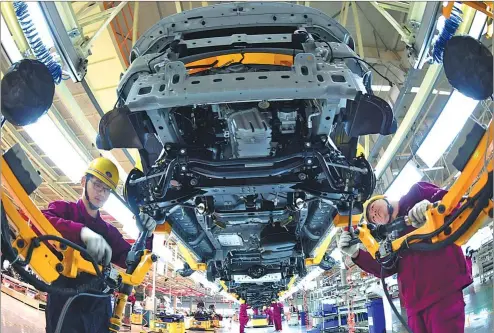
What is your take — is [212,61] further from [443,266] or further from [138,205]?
[443,266]

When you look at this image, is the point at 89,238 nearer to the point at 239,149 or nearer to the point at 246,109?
the point at 239,149

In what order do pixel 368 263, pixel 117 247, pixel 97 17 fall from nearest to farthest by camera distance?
pixel 117 247 < pixel 368 263 < pixel 97 17

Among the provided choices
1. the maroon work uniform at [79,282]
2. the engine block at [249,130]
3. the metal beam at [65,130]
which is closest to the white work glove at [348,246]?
the engine block at [249,130]

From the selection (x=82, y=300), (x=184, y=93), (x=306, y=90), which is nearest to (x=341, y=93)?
(x=306, y=90)

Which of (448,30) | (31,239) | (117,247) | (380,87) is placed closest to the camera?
(31,239)

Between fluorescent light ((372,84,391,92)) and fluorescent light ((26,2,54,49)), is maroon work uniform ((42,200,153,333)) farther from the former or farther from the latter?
fluorescent light ((372,84,391,92))

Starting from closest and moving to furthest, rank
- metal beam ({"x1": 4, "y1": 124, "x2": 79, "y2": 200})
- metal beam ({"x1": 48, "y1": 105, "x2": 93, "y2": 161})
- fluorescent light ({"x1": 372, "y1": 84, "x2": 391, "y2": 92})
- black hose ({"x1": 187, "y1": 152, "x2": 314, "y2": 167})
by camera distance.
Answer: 1. black hose ({"x1": 187, "y1": 152, "x2": 314, "y2": 167})
2. metal beam ({"x1": 48, "y1": 105, "x2": 93, "y2": 161})
3. fluorescent light ({"x1": 372, "y1": 84, "x2": 391, "y2": 92})
4. metal beam ({"x1": 4, "y1": 124, "x2": 79, "y2": 200})

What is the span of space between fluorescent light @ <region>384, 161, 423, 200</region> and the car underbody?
2676 mm

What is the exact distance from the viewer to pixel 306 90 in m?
1.98

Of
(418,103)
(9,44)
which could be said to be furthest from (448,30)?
(9,44)

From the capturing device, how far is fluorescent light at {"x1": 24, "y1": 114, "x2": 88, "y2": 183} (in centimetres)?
404

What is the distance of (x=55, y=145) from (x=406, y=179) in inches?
191

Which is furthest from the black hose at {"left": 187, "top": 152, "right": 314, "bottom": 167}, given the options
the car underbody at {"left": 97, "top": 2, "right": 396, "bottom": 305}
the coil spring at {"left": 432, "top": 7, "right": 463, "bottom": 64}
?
the coil spring at {"left": 432, "top": 7, "right": 463, "bottom": 64}

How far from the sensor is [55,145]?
171 inches
